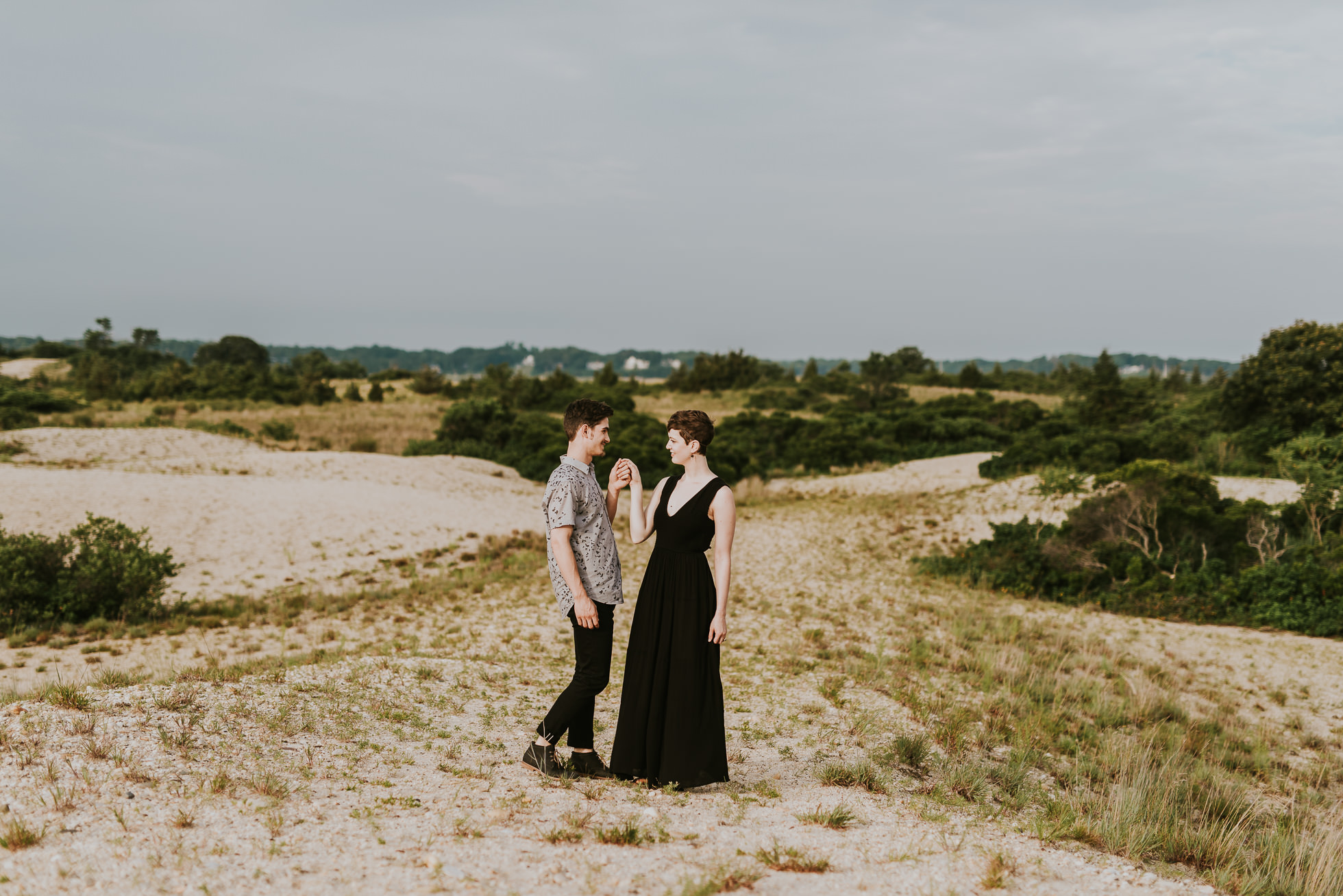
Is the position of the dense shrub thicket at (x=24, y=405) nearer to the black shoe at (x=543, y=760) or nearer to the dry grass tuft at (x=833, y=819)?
the black shoe at (x=543, y=760)

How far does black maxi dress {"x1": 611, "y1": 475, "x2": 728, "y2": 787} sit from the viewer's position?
370 cm

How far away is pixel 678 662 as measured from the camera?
372 cm

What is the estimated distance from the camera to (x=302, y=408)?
35.6 m

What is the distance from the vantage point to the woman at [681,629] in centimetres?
367

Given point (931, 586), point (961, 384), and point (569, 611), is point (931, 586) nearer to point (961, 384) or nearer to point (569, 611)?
point (569, 611)

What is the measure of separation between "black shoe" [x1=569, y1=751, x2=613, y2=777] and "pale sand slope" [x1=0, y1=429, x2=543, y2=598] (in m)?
7.58

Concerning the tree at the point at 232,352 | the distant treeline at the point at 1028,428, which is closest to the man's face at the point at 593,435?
the distant treeline at the point at 1028,428

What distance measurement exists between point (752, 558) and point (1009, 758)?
739 cm

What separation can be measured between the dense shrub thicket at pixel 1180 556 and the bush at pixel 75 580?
1059cm

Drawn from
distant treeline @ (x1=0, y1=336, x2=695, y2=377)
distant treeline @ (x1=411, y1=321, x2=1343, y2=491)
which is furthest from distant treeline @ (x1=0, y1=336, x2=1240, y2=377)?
distant treeline @ (x1=411, y1=321, x2=1343, y2=491)

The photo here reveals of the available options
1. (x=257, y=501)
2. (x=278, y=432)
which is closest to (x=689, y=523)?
(x=257, y=501)

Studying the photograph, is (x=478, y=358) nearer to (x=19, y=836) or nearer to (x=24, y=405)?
(x=24, y=405)

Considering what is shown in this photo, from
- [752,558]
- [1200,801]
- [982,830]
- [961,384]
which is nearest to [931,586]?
[752,558]

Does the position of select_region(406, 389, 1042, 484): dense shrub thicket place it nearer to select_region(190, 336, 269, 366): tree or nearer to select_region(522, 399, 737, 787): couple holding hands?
select_region(522, 399, 737, 787): couple holding hands
